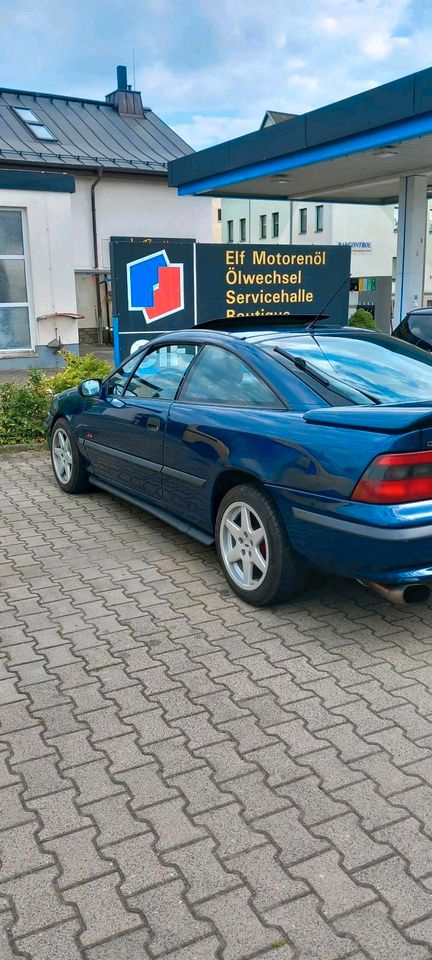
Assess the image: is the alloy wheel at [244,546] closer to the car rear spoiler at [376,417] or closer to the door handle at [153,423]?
the car rear spoiler at [376,417]

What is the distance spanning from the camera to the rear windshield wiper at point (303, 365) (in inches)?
167

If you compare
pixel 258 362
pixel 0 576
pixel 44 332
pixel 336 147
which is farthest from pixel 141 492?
pixel 44 332

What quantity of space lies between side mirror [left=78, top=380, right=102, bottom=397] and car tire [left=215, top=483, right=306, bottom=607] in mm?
2148

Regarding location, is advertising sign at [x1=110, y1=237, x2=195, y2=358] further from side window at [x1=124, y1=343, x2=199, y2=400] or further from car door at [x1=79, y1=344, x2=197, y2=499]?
side window at [x1=124, y1=343, x2=199, y2=400]

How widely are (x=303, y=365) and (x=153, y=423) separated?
1.25 m

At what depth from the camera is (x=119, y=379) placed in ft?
19.7

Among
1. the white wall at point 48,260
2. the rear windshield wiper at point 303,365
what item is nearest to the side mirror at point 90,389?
the rear windshield wiper at point 303,365

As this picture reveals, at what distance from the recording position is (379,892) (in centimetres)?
224

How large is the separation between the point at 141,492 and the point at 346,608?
1.81 metres

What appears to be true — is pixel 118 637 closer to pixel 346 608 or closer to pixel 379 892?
pixel 346 608

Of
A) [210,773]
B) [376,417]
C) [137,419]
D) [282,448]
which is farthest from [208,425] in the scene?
[210,773]

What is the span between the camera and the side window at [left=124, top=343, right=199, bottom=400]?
5.16m

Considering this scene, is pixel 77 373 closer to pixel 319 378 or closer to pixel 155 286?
pixel 155 286

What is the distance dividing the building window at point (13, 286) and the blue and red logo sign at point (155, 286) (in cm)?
820
